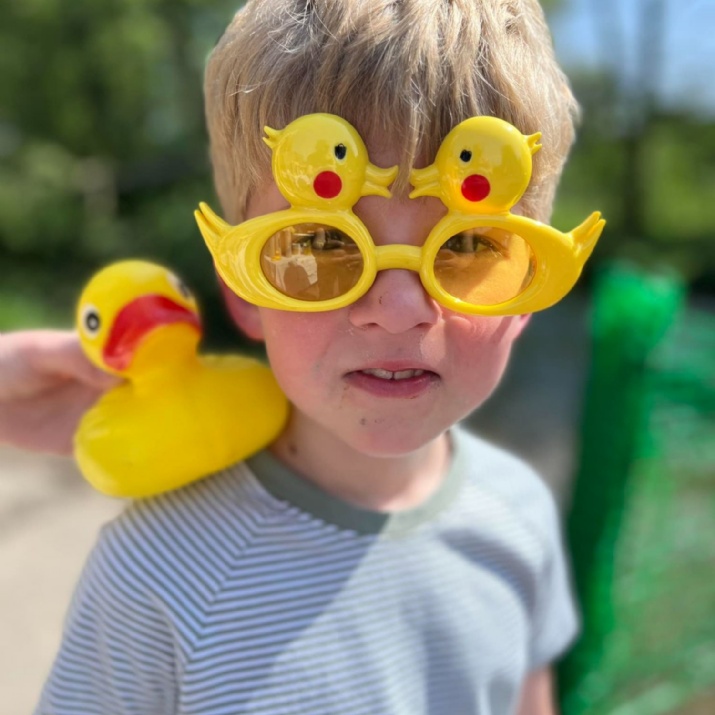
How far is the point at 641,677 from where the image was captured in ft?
9.07

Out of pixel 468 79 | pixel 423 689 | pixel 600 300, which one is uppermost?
pixel 468 79

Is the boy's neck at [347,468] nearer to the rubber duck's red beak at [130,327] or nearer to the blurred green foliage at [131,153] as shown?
the rubber duck's red beak at [130,327]

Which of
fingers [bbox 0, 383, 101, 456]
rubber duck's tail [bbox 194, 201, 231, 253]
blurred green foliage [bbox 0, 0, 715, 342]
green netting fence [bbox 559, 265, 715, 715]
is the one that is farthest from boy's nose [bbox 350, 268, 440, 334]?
blurred green foliage [bbox 0, 0, 715, 342]

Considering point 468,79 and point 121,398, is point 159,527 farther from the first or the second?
point 468,79

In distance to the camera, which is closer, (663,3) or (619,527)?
(619,527)

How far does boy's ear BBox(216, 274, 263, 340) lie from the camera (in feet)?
4.49

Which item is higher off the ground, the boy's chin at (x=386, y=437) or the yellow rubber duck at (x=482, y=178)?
the yellow rubber duck at (x=482, y=178)

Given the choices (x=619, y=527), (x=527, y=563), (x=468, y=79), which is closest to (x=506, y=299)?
(x=468, y=79)

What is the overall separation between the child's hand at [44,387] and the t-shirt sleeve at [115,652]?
326 millimetres

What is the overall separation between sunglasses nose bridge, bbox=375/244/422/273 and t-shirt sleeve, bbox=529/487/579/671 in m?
0.75

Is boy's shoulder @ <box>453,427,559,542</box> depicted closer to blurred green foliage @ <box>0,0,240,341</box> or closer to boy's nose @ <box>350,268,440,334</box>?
boy's nose @ <box>350,268,440,334</box>

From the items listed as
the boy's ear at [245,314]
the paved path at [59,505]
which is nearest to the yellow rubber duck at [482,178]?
the boy's ear at [245,314]

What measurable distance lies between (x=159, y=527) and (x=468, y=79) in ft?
2.67

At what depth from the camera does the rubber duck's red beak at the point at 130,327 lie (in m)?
1.27
